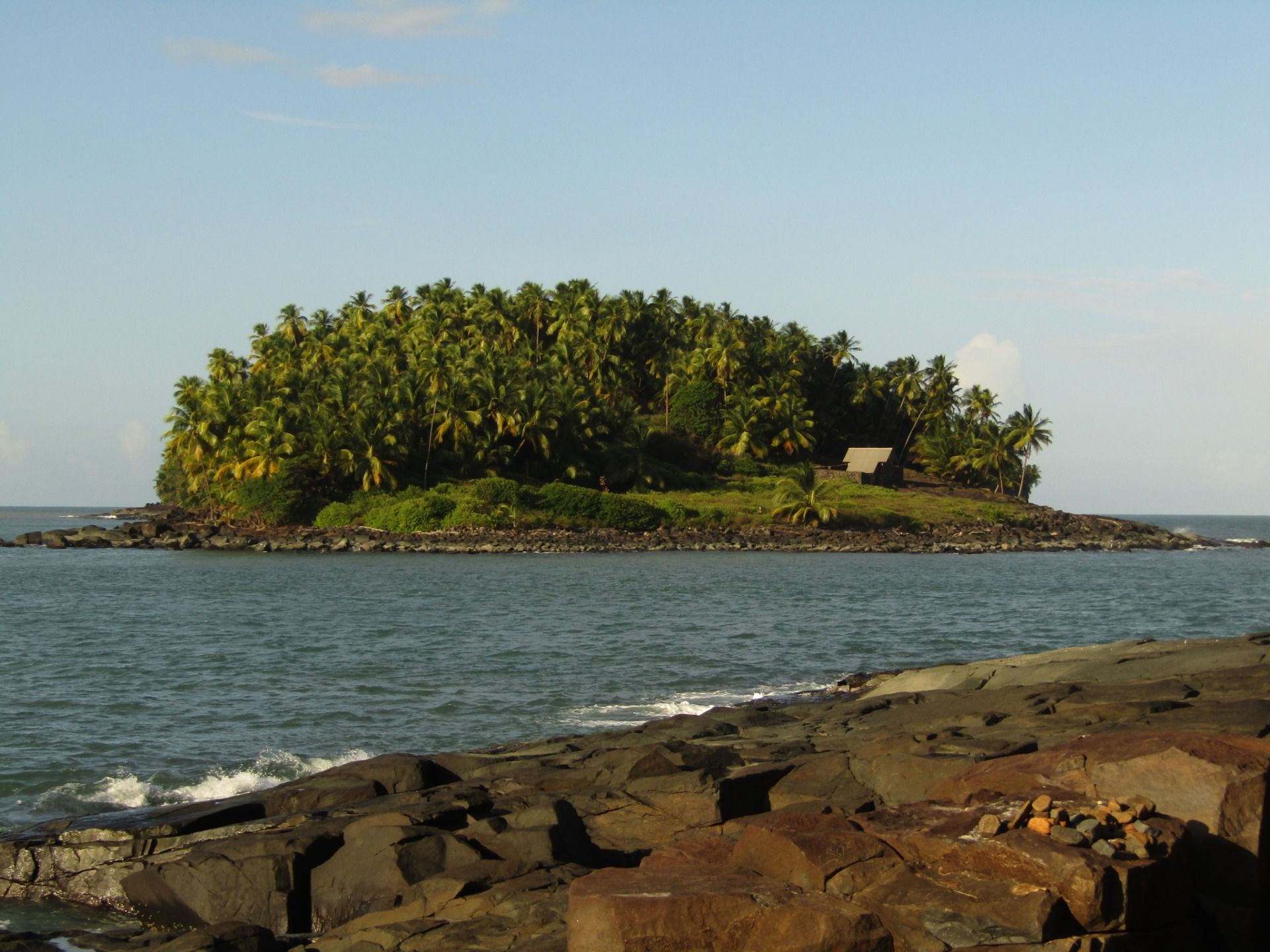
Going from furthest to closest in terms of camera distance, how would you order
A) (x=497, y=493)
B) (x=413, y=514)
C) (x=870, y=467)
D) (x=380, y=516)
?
(x=870, y=467), (x=497, y=493), (x=380, y=516), (x=413, y=514)

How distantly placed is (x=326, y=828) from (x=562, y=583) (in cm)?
3782

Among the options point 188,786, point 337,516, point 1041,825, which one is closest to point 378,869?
point 1041,825

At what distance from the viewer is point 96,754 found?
17.6 meters

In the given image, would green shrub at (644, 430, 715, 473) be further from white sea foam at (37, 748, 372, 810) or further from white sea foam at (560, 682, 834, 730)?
white sea foam at (37, 748, 372, 810)

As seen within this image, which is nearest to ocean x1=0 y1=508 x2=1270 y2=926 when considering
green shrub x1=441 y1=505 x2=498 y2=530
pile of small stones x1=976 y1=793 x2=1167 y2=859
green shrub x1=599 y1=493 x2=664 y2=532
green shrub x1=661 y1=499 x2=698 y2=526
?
green shrub x1=441 y1=505 x2=498 y2=530

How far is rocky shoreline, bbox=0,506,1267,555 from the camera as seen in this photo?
→ 7006 centimetres

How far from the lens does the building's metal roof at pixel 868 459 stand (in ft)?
305

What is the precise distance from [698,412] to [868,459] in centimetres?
1328

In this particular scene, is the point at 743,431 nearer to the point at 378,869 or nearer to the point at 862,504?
the point at 862,504

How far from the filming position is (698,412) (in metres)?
93.1

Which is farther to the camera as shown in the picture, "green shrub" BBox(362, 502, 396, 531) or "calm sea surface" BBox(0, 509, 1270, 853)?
"green shrub" BBox(362, 502, 396, 531)

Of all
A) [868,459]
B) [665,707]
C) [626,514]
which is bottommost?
[665,707]

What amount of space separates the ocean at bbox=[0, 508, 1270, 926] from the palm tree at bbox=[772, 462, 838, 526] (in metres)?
17.8

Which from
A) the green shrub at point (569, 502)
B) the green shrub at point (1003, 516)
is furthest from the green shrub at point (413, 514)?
the green shrub at point (1003, 516)
